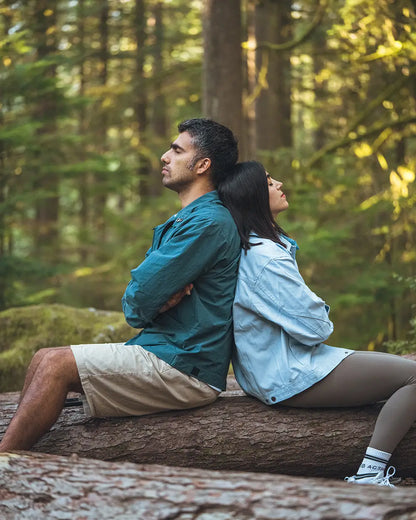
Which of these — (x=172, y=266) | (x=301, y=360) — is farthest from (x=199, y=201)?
(x=301, y=360)

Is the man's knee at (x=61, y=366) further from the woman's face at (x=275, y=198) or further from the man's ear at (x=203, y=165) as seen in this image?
the woman's face at (x=275, y=198)

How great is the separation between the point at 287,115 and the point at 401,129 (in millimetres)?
4131

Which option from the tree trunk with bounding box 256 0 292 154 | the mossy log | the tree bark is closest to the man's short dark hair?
the tree bark

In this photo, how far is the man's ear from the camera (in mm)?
4352

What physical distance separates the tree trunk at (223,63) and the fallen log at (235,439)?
534 centimetres

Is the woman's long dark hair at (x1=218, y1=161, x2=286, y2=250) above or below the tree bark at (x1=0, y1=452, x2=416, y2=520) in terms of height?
above

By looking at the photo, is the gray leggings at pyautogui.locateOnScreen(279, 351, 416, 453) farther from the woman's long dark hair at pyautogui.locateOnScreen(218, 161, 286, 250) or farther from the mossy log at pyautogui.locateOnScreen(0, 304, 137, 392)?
the mossy log at pyautogui.locateOnScreen(0, 304, 137, 392)

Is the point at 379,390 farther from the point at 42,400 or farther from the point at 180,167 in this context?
the point at 42,400

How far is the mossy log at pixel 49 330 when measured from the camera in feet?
23.9

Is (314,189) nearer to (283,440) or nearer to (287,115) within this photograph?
(287,115)

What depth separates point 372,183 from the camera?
37.5ft

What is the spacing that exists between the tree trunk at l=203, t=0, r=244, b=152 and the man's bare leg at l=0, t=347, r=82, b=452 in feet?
18.3

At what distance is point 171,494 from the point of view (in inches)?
116

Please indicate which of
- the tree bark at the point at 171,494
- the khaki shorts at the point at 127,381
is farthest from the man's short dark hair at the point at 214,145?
the tree bark at the point at 171,494
